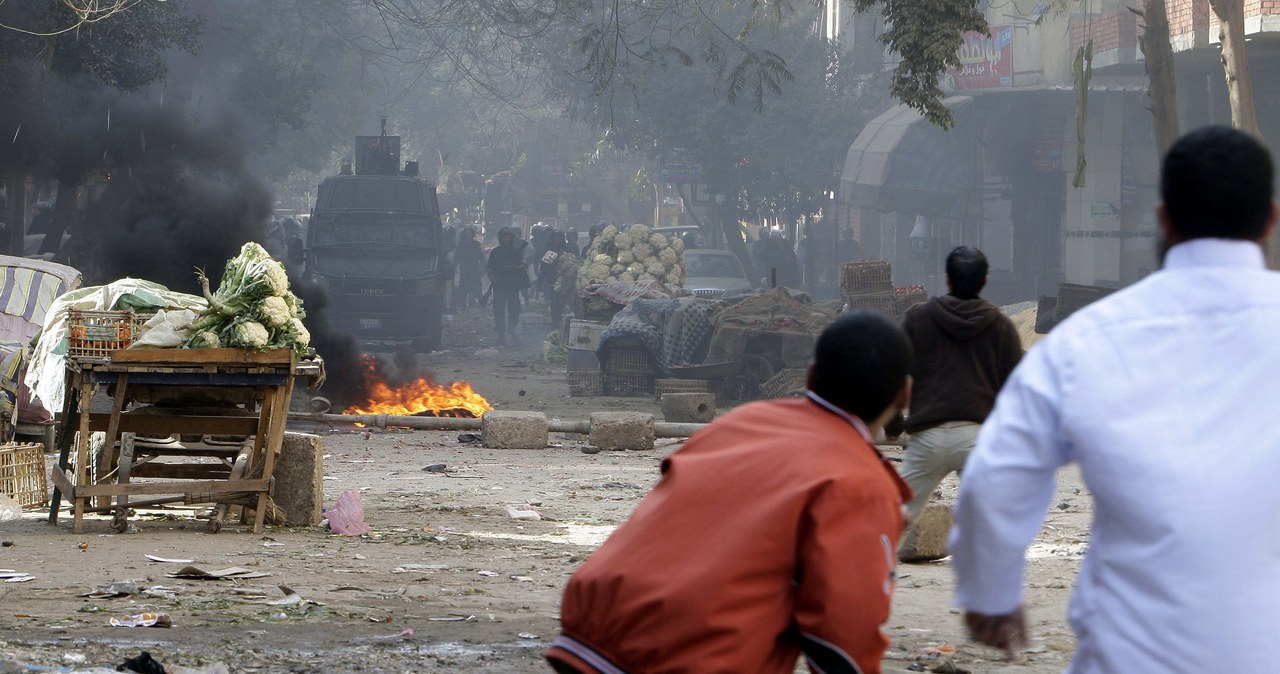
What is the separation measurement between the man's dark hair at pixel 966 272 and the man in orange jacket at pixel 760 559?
363cm

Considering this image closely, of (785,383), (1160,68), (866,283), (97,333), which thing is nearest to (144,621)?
(97,333)

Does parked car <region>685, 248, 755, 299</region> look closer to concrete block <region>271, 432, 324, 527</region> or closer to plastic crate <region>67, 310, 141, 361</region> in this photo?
concrete block <region>271, 432, 324, 527</region>

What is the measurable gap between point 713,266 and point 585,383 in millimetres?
8960

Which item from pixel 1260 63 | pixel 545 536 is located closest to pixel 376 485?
pixel 545 536

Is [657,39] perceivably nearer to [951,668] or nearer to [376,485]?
[376,485]

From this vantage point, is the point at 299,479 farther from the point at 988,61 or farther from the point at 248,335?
the point at 988,61

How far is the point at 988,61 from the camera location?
27.8 meters

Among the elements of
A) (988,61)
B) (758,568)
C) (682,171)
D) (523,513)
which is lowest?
(523,513)

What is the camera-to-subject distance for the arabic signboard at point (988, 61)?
89.5 ft

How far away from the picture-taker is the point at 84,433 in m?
7.88

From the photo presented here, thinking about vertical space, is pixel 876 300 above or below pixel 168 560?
above

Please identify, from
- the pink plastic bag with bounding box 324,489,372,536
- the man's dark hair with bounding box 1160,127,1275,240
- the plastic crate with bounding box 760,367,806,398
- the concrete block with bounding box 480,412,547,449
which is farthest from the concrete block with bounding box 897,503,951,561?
the plastic crate with bounding box 760,367,806,398

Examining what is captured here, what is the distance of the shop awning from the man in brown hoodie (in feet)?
72.5

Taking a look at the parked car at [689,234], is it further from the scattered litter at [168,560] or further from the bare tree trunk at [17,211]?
the scattered litter at [168,560]
